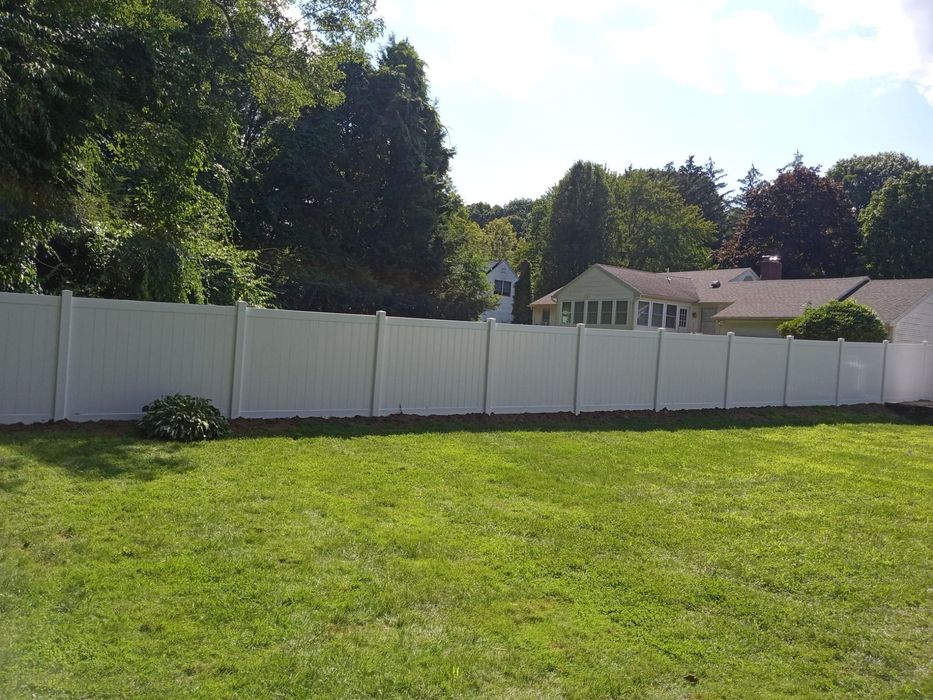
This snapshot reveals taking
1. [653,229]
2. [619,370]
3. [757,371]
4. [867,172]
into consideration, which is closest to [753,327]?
[757,371]

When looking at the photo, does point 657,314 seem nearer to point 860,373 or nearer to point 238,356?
point 860,373

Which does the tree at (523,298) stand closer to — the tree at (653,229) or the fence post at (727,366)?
the tree at (653,229)

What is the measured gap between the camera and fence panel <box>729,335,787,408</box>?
44.7ft

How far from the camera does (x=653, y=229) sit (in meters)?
50.1

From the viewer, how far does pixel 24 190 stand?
8.85 meters

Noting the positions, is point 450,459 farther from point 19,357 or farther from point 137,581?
point 19,357

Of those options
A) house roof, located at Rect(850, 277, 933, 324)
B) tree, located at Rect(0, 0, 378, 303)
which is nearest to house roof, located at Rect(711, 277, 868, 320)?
house roof, located at Rect(850, 277, 933, 324)

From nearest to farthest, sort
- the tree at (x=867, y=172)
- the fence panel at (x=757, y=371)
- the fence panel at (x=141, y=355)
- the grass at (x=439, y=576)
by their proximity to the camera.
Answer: the grass at (x=439, y=576) → the fence panel at (x=141, y=355) → the fence panel at (x=757, y=371) → the tree at (x=867, y=172)

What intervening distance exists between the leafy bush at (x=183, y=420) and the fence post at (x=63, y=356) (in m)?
0.83

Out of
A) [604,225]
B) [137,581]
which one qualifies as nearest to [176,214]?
[137,581]

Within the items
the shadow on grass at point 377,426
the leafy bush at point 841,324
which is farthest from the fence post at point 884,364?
the leafy bush at point 841,324

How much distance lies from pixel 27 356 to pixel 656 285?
84.3 feet

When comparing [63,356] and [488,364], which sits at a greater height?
[488,364]

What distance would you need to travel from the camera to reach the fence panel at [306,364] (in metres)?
8.81
